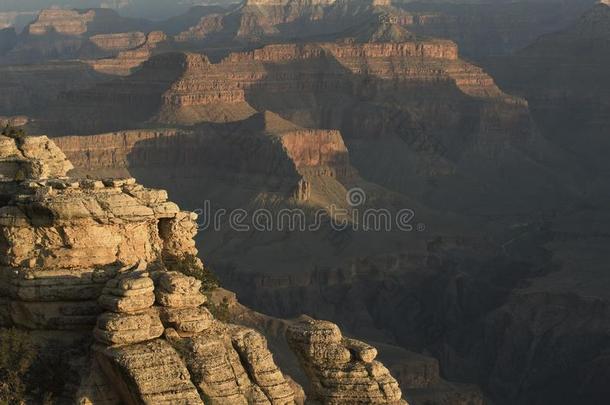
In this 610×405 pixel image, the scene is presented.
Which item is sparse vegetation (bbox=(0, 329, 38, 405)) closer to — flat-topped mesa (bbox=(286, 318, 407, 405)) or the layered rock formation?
flat-topped mesa (bbox=(286, 318, 407, 405))

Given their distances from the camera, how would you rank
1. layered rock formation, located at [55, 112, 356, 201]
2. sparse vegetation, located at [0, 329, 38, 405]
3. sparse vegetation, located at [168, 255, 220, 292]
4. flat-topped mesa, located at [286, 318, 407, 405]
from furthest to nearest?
layered rock formation, located at [55, 112, 356, 201] < sparse vegetation, located at [168, 255, 220, 292] < flat-topped mesa, located at [286, 318, 407, 405] < sparse vegetation, located at [0, 329, 38, 405]

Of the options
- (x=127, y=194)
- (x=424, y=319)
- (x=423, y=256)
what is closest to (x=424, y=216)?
(x=423, y=256)

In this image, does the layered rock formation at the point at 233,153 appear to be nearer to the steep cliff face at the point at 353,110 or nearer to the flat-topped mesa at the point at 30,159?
the steep cliff face at the point at 353,110

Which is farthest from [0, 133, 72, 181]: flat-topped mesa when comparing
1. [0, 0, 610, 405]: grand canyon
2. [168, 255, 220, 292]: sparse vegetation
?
[168, 255, 220, 292]: sparse vegetation

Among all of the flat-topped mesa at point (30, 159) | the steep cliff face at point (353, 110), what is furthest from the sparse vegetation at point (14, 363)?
the steep cliff face at point (353, 110)

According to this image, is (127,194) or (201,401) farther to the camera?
(127,194)

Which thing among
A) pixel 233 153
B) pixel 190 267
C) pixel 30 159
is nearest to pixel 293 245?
pixel 233 153

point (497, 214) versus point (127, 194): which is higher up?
point (127, 194)

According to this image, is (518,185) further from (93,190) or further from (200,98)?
(93,190)
